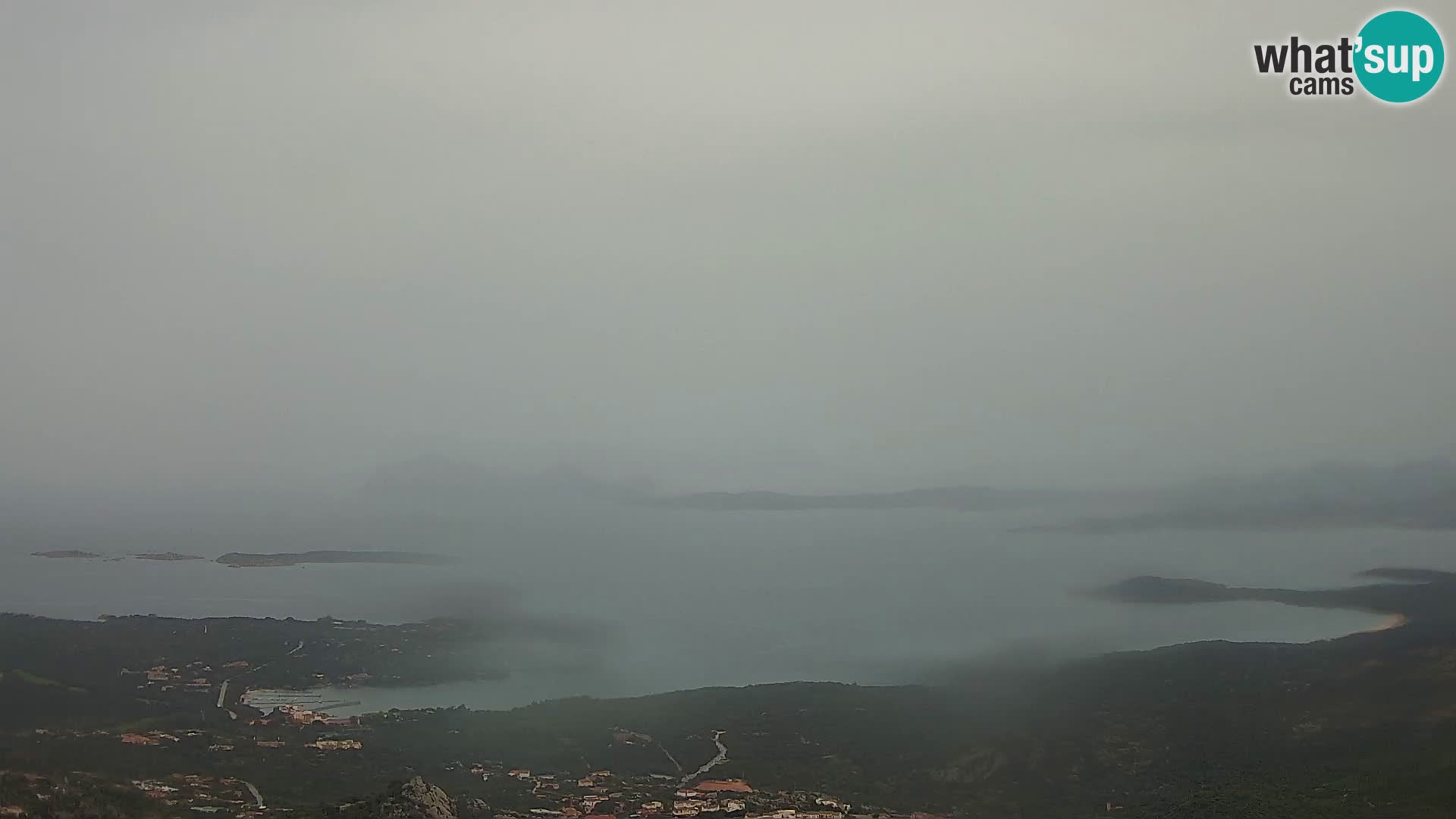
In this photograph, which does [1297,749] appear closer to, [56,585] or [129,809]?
[129,809]

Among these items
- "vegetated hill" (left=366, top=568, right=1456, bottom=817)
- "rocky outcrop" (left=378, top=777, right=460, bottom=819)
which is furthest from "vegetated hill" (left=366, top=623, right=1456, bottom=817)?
"rocky outcrop" (left=378, top=777, right=460, bottom=819)

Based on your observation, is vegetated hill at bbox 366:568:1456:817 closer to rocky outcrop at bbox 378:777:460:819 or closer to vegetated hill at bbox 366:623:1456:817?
vegetated hill at bbox 366:623:1456:817

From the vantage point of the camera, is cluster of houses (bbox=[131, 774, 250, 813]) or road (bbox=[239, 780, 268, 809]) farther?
road (bbox=[239, 780, 268, 809])

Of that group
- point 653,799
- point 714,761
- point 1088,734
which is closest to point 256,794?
point 653,799

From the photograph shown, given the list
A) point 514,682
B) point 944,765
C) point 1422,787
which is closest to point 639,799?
point 944,765

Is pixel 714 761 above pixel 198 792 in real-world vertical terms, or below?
below

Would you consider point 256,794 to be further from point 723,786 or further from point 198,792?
point 723,786

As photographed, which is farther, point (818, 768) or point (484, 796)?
point (818, 768)

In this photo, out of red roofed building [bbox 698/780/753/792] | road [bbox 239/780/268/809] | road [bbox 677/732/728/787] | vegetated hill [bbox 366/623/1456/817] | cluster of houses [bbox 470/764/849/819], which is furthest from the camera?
road [bbox 677/732/728/787]
